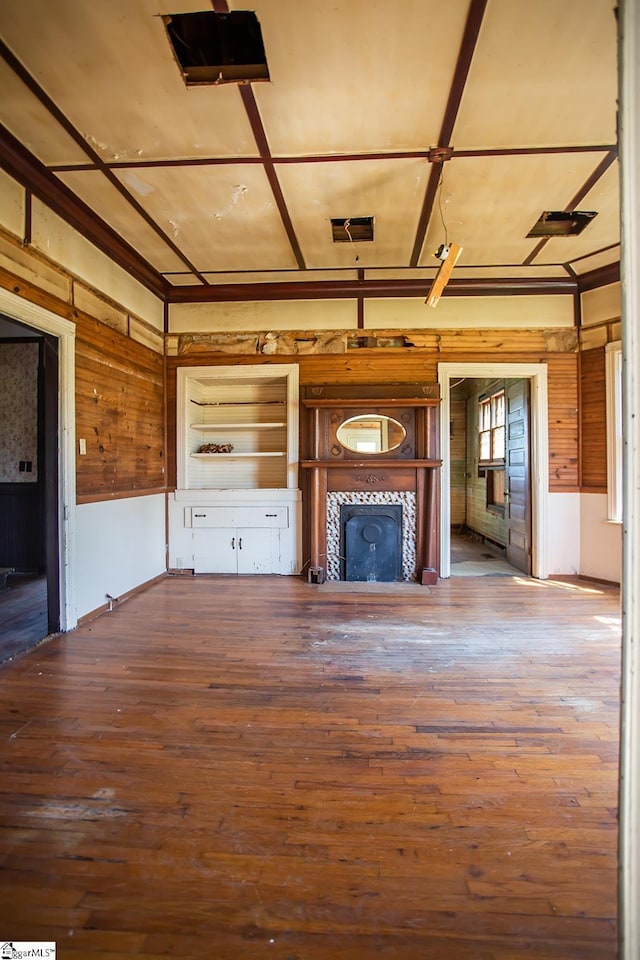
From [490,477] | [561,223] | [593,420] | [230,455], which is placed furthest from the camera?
[490,477]

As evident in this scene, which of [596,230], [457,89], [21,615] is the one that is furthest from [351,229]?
[21,615]

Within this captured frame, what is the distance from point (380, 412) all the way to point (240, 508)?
1.98 metres

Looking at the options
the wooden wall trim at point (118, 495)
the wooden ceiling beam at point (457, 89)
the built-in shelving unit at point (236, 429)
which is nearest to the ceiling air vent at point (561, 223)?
the wooden ceiling beam at point (457, 89)

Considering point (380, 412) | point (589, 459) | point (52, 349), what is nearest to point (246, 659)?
point (52, 349)

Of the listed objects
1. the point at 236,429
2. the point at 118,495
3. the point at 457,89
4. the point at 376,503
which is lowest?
the point at 376,503

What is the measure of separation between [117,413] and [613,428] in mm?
5096

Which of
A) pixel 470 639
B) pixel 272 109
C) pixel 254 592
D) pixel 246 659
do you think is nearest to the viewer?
pixel 272 109

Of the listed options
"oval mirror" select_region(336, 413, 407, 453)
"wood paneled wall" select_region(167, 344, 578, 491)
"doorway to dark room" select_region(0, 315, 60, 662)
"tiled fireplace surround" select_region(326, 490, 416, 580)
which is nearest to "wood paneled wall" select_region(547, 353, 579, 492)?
"wood paneled wall" select_region(167, 344, 578, 491)

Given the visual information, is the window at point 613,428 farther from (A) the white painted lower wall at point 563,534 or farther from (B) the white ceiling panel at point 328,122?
(B) the white ceiling panel at point 328,122

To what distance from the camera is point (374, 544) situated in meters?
4.98

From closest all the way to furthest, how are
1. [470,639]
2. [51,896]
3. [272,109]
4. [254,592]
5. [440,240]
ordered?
[51,896] → [272,109] → [470,639] → [440,240] → [254,592]

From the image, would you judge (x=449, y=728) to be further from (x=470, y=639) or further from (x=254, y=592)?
(x=254, y=592)

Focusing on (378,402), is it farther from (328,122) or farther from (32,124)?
(32,124)

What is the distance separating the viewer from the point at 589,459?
16.4ft
